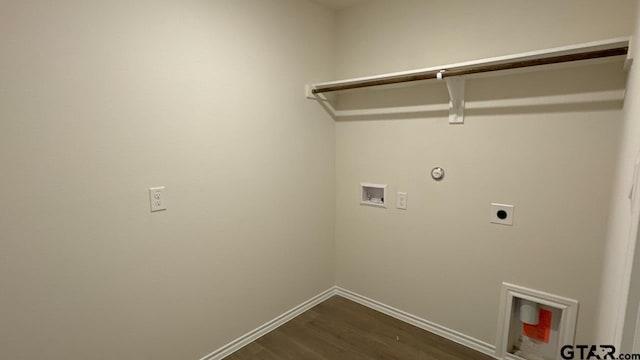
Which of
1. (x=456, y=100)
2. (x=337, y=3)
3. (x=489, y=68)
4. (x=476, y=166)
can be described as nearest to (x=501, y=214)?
(x=476, y=166)

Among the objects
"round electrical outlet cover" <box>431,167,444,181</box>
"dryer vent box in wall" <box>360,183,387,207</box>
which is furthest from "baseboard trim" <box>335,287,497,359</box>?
"round electrical outlet cover" <box>431,167,444,181</box>

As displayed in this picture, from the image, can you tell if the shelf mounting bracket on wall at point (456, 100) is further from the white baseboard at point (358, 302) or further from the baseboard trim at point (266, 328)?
the baseboard trim at point (266, 328)

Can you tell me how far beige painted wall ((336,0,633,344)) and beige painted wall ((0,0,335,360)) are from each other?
0.48 metres

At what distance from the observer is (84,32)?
52.1 inches

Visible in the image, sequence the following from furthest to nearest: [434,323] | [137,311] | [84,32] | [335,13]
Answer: [335,13]
[434,323]
[137,311]
[84,32]

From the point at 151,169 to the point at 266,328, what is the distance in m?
1.41

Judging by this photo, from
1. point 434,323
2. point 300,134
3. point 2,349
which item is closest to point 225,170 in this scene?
point 300,134

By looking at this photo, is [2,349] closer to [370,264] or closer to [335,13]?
[370,264]

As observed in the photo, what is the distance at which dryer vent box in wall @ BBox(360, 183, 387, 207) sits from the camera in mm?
2428

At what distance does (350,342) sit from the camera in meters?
2.17

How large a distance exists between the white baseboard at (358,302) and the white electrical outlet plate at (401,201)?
0.83m

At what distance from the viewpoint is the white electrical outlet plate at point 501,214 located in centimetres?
187

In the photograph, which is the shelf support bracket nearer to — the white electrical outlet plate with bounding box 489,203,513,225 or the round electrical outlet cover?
the round electrical outlet cover

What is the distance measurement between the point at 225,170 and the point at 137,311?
0.88m
